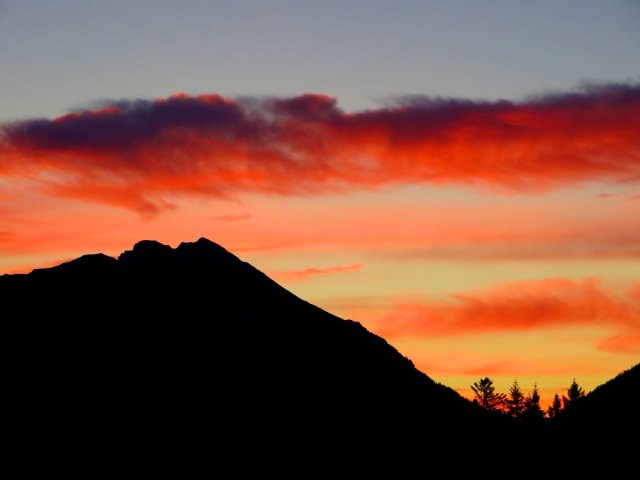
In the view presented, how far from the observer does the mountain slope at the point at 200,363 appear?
435 ft

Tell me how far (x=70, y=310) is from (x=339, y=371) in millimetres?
53636

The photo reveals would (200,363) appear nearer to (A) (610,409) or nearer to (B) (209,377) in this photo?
(B) (209,377)

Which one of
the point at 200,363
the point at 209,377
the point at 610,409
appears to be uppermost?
the point at 200,363

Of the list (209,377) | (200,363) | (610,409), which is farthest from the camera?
(200,363)

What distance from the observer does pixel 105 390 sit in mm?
135000

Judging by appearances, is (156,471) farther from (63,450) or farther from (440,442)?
(440,442)

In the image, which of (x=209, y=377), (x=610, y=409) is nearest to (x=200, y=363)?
(x=209, y=377)

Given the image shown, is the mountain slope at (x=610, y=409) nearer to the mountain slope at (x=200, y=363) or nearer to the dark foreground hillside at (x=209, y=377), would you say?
the dark foreground hillside at (x=209, y=377)

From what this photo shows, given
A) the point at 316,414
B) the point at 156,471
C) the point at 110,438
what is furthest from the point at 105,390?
the point at 316,414

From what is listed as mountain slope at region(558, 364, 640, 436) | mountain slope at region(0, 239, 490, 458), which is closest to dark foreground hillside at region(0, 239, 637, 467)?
mountain slope at region(0, 239, 490, 458)

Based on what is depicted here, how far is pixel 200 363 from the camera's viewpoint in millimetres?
155125

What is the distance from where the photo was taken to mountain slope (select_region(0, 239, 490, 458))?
133 m

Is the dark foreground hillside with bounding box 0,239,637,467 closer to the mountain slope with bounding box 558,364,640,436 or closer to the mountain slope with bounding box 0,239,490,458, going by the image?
the mountain slope with bounding box 0,239,490,458

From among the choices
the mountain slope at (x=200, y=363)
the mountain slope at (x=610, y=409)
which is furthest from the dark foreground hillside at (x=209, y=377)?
the mountain slope at (x=610, y=409)
